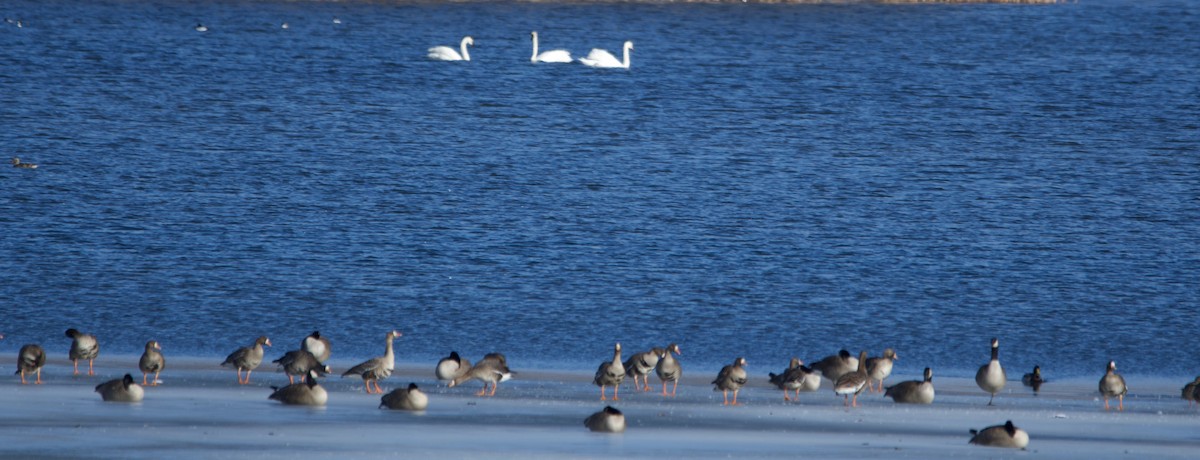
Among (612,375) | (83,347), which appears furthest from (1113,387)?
(83,347)

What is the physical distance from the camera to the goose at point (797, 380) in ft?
64.0

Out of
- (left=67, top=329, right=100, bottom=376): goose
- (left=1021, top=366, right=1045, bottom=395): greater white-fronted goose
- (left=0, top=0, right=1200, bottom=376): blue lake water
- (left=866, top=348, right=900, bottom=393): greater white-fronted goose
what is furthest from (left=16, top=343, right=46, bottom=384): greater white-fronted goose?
(left=1021, top=366, right=1045, bottom=395): greater white-fronted goose

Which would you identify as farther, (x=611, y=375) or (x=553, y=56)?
(x=553, y=56)

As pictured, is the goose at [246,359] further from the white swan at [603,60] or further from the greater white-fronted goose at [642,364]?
the white swan at [603,60]

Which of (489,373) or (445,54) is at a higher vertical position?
(445,54)

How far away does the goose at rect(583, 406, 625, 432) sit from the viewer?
1633 centimetres

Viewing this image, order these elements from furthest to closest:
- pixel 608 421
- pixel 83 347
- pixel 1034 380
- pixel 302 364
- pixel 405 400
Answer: pixel 1034 380 → pixel 83 347 → pixel 302 364 → pixel 405 400 → pixel 608 421

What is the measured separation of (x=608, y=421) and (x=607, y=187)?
23064mm

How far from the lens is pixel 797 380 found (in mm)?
19469

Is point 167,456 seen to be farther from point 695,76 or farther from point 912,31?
point 912,31

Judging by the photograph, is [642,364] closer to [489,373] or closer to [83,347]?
[489,373]

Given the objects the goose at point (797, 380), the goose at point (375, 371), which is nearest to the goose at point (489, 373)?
the goose at point (375, 371)

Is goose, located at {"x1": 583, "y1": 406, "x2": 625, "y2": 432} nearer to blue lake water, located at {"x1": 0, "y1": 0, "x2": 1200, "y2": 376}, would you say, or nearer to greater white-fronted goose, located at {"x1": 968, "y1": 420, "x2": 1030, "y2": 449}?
greater white-fronted goose, located at {"x1": 968, "y1": 420, "x2": 1030, "y2": 449}

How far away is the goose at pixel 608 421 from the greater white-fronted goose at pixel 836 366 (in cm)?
506
